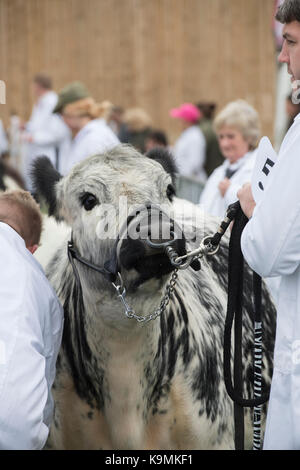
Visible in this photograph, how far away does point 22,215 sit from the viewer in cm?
320

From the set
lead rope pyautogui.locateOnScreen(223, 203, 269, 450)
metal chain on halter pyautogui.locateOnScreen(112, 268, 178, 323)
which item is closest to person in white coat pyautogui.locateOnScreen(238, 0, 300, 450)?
lead rope pyautogui.locateOnScreen(223, 203, 269, 450)

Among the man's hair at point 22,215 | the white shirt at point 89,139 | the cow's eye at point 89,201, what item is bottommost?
the white shirt at point 89,139

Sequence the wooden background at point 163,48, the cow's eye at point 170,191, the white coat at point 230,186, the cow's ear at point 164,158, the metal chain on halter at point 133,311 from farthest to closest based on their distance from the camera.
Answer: the wooden background at point 163,48 < the white coat at point 230,186 < the cow's ear at point 164,158 < the cow's eye at point 170,191 < the metal chain on halter at point 133,311

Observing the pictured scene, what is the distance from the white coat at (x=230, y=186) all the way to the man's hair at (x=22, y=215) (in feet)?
7.08

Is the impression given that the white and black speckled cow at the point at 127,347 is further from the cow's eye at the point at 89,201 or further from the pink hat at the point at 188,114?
the pink hat at the point at 188,114

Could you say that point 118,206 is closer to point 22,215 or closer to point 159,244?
point 159,244

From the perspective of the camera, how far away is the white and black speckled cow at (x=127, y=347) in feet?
10.2

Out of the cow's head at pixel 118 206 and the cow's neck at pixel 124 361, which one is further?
the cow's neck at pixel 124 361

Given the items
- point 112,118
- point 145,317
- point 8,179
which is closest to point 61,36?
point 112,118

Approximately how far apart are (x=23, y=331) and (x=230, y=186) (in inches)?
114

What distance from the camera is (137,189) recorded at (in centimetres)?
304

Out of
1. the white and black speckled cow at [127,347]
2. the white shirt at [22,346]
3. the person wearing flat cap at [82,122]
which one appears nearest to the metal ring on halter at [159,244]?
the white and black speckled cow at [127,347]

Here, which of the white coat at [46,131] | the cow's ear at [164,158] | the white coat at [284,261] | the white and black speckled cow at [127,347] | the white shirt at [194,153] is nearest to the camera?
the white coat at [284,261]

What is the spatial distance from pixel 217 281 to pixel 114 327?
1.06m
